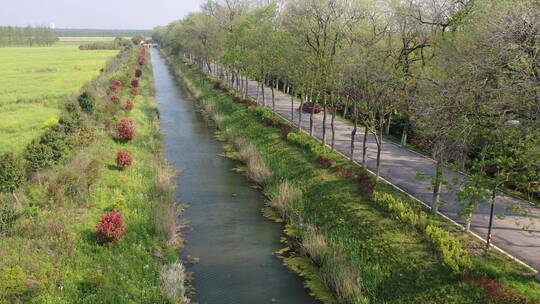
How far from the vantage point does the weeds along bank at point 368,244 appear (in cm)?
1673

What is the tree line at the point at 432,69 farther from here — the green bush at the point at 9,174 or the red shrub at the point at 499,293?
the green bush at the point at 9,174

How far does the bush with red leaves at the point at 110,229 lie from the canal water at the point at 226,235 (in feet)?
13.0

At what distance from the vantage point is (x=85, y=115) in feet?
135

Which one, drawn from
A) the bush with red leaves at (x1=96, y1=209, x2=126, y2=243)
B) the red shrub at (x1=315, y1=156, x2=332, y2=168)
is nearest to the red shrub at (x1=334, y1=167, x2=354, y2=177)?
the red shrub at (x1=315, y1=156, x2=332, y2=168)

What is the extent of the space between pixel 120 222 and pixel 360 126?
32.1 m

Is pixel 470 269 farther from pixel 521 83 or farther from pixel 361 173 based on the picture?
pixel 361 173

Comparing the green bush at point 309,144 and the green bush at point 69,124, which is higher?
the green bush at point 69,124

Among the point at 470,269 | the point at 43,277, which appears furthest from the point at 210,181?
the point at 470,269

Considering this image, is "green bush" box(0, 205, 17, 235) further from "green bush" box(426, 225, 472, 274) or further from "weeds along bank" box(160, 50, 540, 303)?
"green bush" box(426, 225, 472, 274)

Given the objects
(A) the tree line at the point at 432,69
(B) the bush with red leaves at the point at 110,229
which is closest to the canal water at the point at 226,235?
(B) the bush with red leaves at the point at 110,229

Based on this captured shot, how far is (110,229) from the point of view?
2022 centimetres

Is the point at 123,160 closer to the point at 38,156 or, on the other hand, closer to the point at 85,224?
the point at 38,156

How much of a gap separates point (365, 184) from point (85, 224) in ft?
53.5

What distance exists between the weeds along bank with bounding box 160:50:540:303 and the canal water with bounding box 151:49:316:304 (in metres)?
1.12
